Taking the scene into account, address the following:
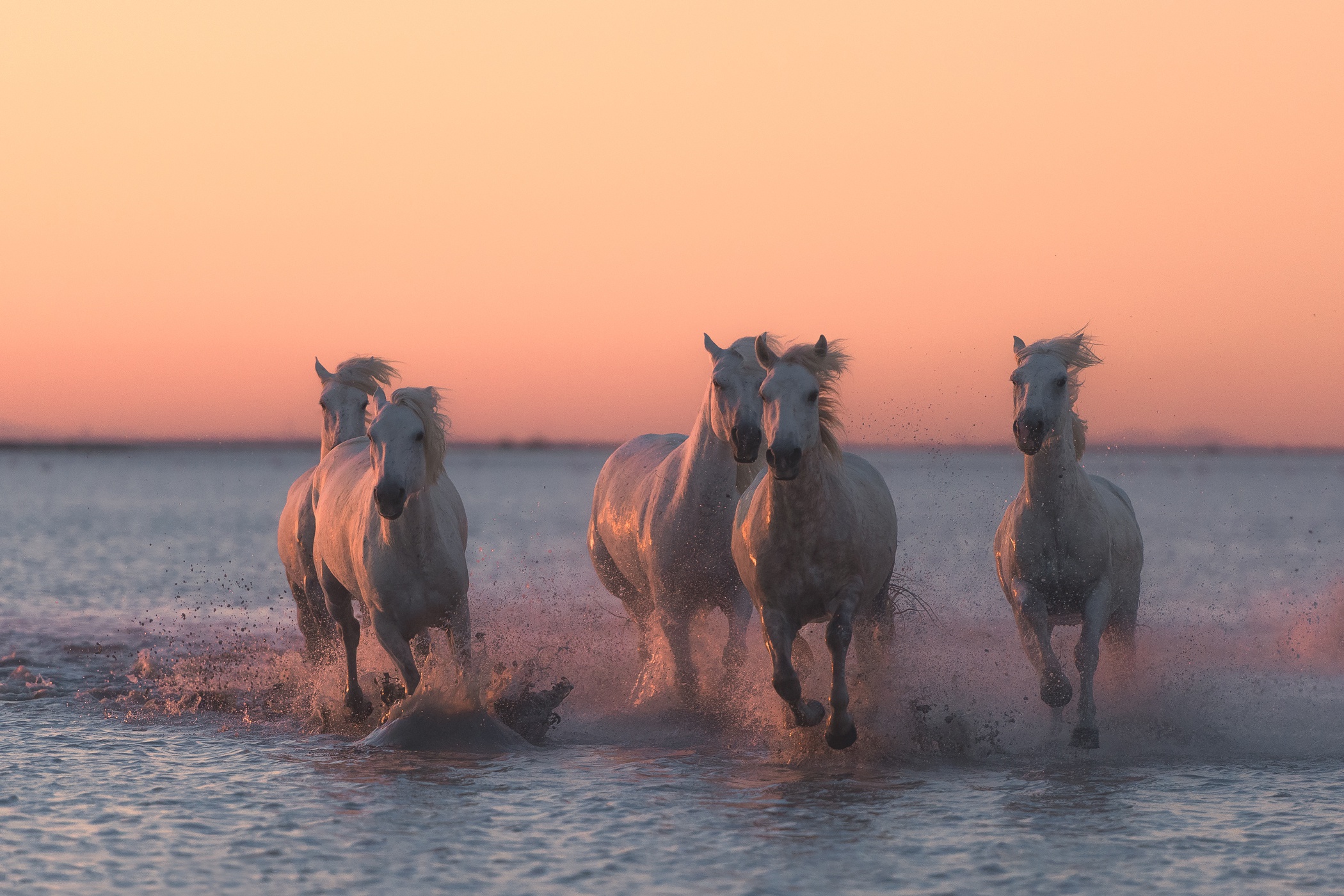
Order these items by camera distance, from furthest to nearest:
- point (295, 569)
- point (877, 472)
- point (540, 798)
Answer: point (295, 569) → point (877, 472) → point (540, 798)

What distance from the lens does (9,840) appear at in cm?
654

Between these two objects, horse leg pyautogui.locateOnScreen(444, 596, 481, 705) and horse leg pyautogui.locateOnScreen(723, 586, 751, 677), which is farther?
horse leg pyautogui.locateOnScreen(723, 586, 751, 677)

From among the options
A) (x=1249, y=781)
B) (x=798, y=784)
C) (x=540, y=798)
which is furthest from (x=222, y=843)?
(x=1249, y=781)

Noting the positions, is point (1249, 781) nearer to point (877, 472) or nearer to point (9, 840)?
point (877, 472)

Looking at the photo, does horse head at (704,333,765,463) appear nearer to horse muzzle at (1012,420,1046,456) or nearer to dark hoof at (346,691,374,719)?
horse muzzle at (1012,420,1046,456)

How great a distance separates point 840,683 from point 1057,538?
1693 millimetres

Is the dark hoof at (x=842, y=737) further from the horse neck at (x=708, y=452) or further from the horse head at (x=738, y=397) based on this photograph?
the horse neck at (x=708, y=452)

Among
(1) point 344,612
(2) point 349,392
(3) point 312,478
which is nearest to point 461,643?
(1) point 344,612

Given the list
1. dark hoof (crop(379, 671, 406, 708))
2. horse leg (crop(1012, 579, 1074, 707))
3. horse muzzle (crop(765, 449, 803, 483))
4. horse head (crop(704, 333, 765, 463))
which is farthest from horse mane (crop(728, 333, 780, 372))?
dark hoof (crop(379, 671, 406, 708))

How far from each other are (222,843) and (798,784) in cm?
303

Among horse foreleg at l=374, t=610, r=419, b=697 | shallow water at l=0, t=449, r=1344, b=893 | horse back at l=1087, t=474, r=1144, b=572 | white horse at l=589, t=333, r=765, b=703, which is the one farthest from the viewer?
white horse at l=589, t=333, r=765, b=703

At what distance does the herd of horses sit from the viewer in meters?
7.83

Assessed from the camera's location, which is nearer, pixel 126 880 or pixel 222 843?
pixel 126 880

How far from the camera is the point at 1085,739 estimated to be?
8242 mm
